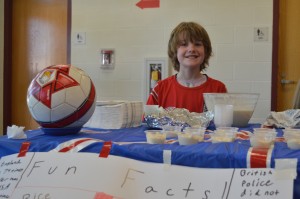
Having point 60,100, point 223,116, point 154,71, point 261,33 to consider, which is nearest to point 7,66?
point 154,71

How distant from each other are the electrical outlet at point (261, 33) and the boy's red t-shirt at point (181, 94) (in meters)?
0.93

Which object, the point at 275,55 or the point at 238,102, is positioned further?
the point at 275,55

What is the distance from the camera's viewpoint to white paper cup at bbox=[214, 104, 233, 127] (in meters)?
1.24

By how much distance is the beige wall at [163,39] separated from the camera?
2.63 m

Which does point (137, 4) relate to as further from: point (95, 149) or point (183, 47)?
point (95, 149)

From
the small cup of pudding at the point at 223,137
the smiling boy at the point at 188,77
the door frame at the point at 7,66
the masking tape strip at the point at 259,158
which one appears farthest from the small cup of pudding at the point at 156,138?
the door frame at the point at 7,66

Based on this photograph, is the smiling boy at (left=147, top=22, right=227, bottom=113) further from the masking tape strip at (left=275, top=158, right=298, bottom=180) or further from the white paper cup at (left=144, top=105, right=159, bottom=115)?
the masking tape strip at (left=275, top=158, right=298, bottom=180)

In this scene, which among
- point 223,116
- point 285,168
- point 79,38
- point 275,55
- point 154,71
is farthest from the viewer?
point 79,38

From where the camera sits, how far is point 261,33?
2607 millimetres

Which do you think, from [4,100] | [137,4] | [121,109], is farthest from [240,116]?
[4,100]

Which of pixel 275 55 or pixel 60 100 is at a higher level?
pixel 275 55

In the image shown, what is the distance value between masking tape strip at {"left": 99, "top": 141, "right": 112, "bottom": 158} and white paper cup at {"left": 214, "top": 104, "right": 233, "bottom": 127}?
50 cm

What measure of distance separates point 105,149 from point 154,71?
198cm

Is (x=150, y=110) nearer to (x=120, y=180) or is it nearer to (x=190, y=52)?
(x=120, y=180)
